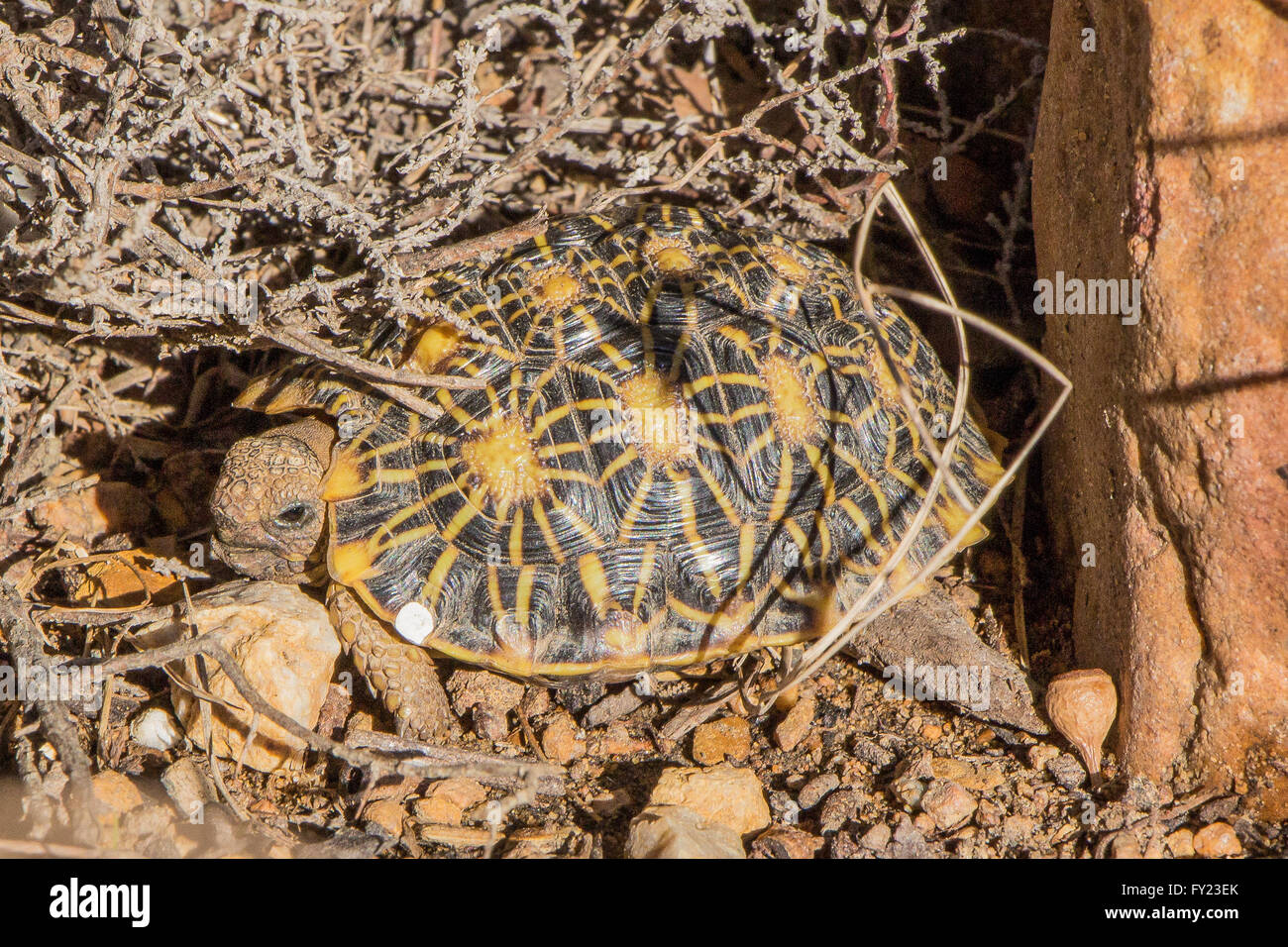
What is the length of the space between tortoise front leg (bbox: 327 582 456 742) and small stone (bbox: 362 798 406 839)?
11.5 inches

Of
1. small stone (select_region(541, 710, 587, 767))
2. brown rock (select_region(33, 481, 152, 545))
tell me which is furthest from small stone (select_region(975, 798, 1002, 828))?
brown rock (select_region(33, 481, 152, 545))

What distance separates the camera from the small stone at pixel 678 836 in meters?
2.59

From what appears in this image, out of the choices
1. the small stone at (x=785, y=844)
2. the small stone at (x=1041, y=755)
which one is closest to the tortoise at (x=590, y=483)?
the small stone at (x=785, y=844)

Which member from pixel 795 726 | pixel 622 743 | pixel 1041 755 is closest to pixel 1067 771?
pixel 1041 755

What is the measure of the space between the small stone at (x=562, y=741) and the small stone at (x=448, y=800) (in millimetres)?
279

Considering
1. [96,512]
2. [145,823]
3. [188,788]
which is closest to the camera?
[145,823]

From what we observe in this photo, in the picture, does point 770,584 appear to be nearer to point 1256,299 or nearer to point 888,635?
point 888,635

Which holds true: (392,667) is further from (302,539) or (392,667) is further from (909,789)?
(909,789)

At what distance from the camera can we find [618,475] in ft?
10.2

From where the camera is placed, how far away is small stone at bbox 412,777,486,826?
9.56ft

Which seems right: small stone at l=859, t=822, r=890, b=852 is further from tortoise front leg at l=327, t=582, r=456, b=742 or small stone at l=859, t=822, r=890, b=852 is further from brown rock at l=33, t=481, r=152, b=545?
brown rock at l=33, t=481, r=152, b=545

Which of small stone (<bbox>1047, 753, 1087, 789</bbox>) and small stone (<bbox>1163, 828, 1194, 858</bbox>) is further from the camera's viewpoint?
small stone (<bbox>1047, 753, 1087, 789</bbox>)

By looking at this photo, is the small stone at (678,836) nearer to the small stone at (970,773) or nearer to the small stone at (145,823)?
the small stone at (970,773)

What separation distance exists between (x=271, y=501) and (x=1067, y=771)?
9.08 feet
